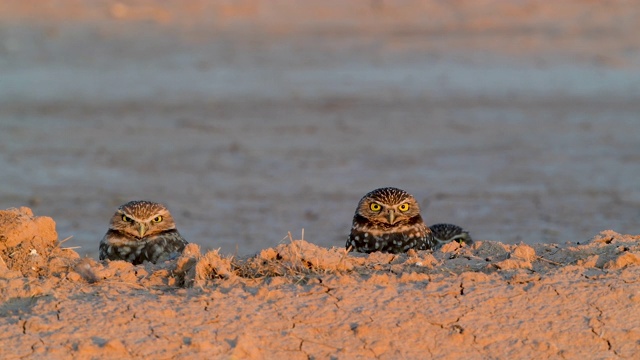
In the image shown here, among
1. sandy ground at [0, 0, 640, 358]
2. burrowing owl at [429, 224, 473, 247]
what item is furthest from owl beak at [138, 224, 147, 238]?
burrowing owl at [429, 224, 473, 247]

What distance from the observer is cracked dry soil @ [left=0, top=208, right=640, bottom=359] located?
19.0 ft

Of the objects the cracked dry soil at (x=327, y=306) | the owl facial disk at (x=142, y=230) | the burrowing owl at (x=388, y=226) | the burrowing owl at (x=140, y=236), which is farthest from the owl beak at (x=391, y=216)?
the cracked dry soil at (x=327, y=306)

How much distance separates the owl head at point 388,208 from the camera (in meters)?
8.99

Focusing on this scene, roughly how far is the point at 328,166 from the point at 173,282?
8731mm

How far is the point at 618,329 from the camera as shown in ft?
19.9

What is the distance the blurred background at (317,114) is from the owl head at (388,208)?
2293mm

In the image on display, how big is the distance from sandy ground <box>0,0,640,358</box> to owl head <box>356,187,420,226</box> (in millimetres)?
427

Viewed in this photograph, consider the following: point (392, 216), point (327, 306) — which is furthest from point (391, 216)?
point (327, 306)

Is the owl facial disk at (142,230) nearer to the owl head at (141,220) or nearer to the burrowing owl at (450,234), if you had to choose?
the owl head at (141,220)

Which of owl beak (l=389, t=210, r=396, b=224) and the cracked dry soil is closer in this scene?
the cracked dry soil

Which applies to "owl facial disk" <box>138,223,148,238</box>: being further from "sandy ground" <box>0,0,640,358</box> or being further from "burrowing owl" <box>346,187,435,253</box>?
"burrowing owl" <box>346,187,435,253</box>

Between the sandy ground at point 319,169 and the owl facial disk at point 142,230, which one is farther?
the owl facial disk at point 142,230

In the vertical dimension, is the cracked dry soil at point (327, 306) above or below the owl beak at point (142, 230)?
below

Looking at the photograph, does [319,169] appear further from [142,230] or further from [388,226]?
[142,230]
